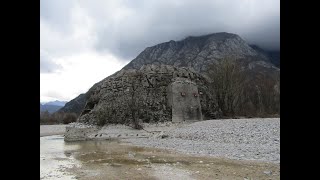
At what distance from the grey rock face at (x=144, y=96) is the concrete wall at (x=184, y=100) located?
726mm

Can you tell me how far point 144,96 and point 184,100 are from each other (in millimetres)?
6132

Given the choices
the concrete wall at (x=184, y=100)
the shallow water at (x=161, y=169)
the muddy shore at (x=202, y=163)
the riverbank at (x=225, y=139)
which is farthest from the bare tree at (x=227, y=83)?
the shallow water at (x=161, y=169)

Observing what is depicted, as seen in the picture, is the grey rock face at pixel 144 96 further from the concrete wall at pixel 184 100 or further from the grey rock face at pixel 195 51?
the grey rock face at pixel 195 51

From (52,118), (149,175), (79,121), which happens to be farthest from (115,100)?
(52,118)

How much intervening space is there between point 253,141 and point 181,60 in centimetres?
12656

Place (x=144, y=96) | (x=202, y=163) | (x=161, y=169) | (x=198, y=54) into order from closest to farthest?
(x=161, y=169) < (x=202, y=163) < (x=144, y=96) < (x=198, y=54)

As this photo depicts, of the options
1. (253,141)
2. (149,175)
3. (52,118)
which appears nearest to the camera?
(149,175)

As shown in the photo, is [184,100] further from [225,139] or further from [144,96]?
[225,139]

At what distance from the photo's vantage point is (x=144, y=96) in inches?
1930

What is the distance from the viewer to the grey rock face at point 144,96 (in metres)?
46.3

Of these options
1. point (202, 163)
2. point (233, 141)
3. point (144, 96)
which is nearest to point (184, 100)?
point (144, 96)
